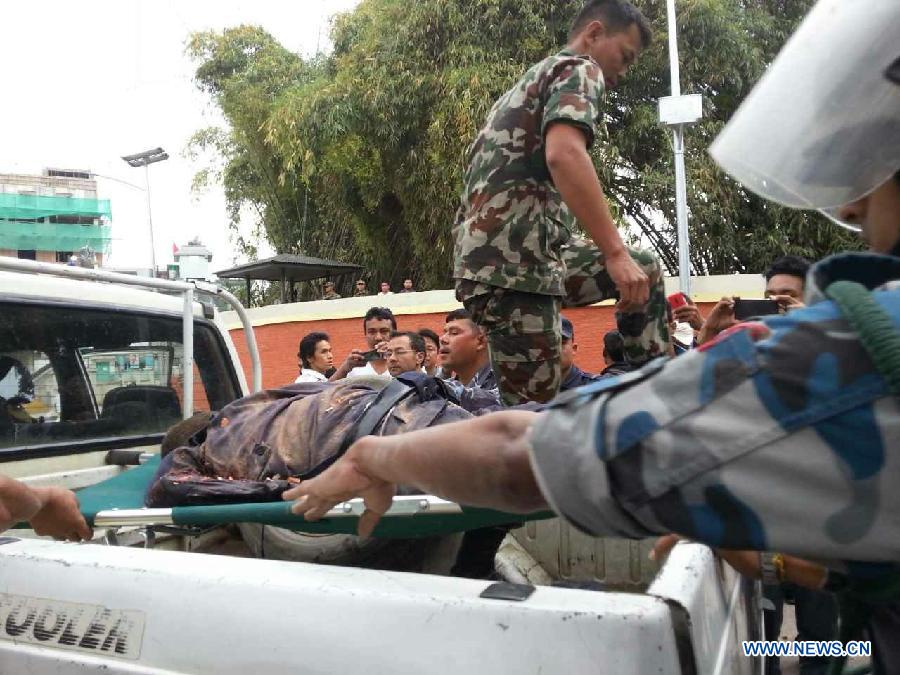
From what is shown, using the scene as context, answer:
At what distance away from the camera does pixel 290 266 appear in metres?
14.3

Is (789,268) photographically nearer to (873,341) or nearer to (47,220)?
(873,341)

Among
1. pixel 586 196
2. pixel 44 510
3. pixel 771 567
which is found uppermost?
pixel 586 196

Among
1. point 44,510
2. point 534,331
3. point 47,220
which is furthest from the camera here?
point 47,220

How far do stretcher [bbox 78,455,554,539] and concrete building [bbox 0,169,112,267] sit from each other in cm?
3730

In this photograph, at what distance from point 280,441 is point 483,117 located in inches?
436

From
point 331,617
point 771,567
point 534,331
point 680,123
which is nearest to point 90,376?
point 534,331

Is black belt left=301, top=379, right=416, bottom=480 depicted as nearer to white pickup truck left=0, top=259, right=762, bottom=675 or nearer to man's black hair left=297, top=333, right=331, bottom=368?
white pickup truck left=0, top=259, right=762, bottom=675

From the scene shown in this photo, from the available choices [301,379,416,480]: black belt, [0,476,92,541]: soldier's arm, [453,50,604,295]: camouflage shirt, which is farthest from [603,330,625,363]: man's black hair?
[0,476,92,541]: soldier's arm

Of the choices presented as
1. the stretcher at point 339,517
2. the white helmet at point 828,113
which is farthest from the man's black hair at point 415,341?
the white helmet at point 828,113

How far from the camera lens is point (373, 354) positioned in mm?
5672

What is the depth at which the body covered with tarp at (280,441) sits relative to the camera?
1878 millimetres

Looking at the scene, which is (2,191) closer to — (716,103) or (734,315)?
(716,103)

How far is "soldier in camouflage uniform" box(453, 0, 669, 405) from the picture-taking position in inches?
94.8

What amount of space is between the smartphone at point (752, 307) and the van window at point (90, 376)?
222cm
